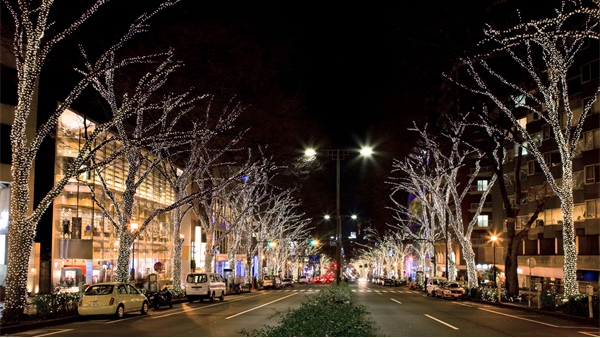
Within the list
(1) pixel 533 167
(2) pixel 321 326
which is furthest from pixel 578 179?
(2) pixel 321 326

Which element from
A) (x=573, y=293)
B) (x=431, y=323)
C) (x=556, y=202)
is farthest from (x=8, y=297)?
(x=556, y=202)

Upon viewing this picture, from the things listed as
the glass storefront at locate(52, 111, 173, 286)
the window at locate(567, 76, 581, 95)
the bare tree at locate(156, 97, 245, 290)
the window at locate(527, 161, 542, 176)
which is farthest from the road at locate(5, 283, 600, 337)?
the window at locate(527, 161, 542, 176)

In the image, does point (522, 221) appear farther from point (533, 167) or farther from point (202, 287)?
point (202, 287)

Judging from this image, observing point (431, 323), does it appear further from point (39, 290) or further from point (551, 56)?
point (39, 290)

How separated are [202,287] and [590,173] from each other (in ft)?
103

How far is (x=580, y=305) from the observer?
26.5 m

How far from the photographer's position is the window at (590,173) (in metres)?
49.1

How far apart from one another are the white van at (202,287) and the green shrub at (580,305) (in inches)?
844

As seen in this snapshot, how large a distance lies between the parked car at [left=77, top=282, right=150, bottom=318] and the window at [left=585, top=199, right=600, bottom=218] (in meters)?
37.2

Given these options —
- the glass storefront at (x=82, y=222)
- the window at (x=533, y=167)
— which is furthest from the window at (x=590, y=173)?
the glass storefront at (x=82, y=222)

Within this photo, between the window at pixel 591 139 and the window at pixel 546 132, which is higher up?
the window at pixel 546 132

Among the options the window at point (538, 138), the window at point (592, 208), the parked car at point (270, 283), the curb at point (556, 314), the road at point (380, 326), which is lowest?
the parked car at point (270, 283)

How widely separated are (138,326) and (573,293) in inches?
748

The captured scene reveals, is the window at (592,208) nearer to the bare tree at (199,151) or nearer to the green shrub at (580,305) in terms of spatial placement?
the green shrub at (580,305)
